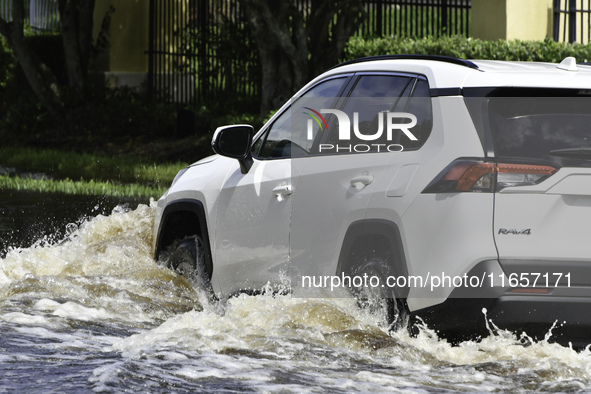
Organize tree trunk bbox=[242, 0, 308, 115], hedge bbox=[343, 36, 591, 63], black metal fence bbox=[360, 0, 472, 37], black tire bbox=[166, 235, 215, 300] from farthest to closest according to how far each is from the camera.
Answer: black metal fence bbox=[360, 0, 472, 37] < tree trunk bbox=[242, 0, 308, 115] < hedge bbox=[343, 36, 591, 63] < black tire bbox=[166, 235, 215, 300]

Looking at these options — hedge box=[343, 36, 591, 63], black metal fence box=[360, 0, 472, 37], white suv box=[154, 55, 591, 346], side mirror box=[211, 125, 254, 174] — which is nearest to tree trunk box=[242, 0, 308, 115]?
hedge box=[343, 36, 591, 63]

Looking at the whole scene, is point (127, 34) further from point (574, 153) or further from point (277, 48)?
point (574, 153)

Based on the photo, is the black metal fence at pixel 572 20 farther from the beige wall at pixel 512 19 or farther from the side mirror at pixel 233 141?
the side mirror at pixel 233 141

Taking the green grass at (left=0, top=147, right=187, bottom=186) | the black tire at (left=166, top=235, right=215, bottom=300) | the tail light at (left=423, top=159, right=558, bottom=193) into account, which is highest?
the tail light at (left=423, top=159, right=558, bottom=193)

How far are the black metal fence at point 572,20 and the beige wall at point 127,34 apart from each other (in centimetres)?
886

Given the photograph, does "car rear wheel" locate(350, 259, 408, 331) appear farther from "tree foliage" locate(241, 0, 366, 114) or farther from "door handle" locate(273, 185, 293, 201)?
"tree foliage" locate(241, 0, 366, 114)

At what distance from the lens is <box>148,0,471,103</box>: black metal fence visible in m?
20.9

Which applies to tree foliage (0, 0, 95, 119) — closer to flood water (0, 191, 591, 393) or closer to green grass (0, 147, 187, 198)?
green grass (0, 147, 187, 198)

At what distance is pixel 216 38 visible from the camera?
2120cm

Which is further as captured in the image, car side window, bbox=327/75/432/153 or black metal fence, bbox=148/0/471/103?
black metal fence, bbox=148/0/471/103

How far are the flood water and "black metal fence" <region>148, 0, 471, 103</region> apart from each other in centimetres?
1374

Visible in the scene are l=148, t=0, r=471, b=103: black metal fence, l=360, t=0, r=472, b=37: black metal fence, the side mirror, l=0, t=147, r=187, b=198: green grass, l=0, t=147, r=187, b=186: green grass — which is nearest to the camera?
the side mirror

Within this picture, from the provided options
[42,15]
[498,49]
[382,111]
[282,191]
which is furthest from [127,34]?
[382,111]

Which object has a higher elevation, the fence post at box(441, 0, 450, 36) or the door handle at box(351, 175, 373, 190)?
the fence post at box(441, 0, 450, 36)
